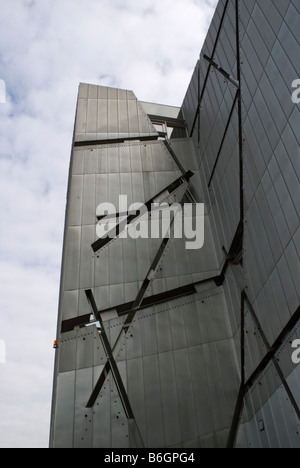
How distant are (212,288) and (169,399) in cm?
264

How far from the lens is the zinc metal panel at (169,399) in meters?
6.45

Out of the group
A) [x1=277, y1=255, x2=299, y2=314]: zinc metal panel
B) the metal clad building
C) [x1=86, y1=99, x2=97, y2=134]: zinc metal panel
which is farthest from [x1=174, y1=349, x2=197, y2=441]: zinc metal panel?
[x1=86, y1=99, x2=97, y2=134]: zinc metal panel

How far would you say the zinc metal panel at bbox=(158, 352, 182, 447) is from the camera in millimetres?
6453

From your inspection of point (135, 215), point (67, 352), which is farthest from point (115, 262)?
point (67, 352)

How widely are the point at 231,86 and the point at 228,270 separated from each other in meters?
4.29

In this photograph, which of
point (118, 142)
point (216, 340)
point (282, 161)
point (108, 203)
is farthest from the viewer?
point (118, 142)

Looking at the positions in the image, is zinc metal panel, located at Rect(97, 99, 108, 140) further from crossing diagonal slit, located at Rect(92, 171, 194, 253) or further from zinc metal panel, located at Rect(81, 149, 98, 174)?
crossing diagonal slit, located at Rect(92, 171, 194, 253)

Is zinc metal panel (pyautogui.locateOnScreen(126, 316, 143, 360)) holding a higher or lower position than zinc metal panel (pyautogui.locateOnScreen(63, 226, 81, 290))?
lower

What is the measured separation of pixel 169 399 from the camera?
6797mm

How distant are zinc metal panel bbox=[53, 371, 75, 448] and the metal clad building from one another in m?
0.02

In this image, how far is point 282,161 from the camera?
6.11 meters

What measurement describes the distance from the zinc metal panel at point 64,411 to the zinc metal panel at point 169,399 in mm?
1616

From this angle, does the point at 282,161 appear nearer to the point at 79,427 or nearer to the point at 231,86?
the point at 231,86

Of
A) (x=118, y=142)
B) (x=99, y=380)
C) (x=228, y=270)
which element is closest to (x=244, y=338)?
(x=228, y=270)
